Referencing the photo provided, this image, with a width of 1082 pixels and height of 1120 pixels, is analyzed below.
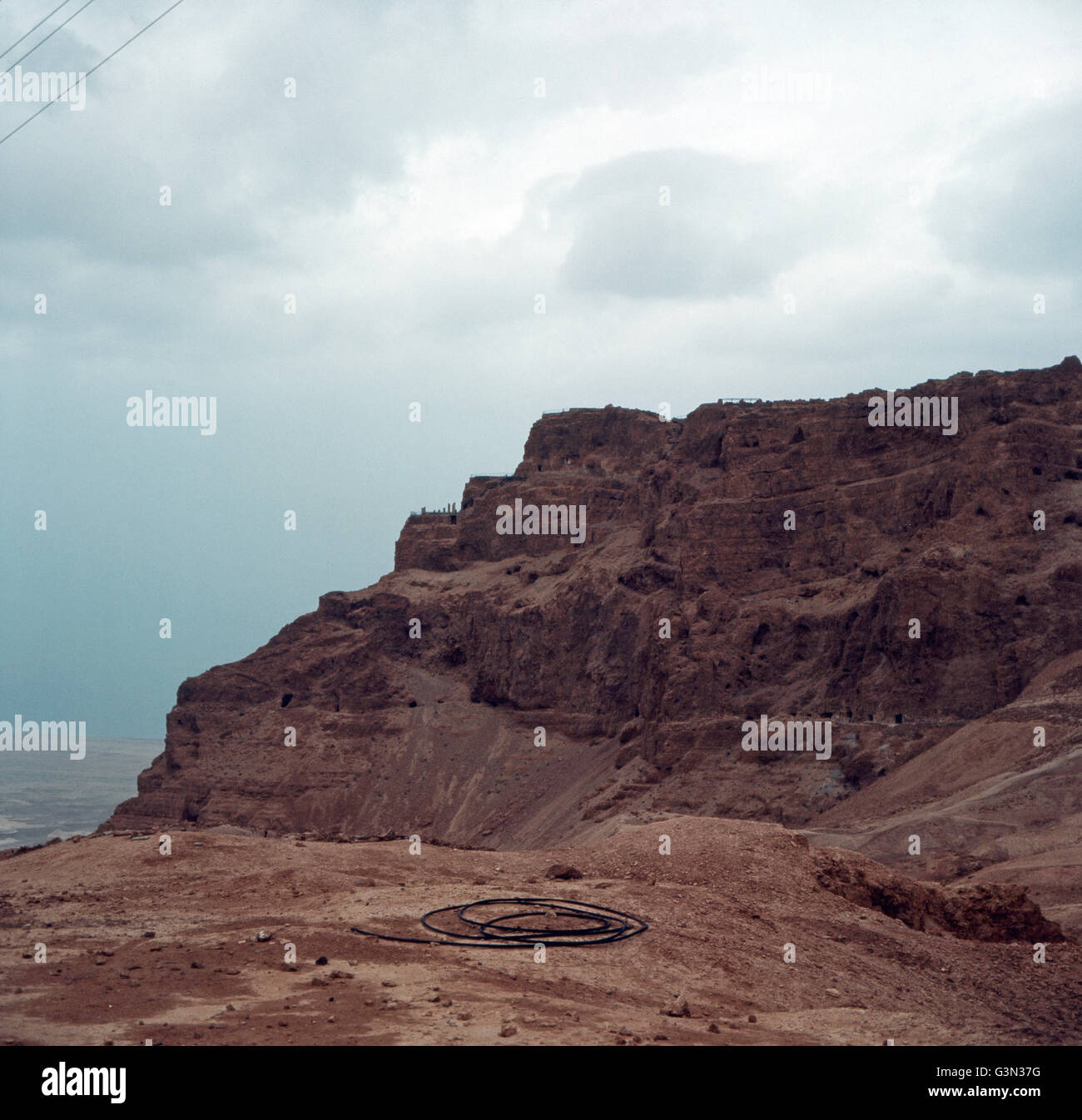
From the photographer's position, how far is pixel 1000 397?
58375 millimetres

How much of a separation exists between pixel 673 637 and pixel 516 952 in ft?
156

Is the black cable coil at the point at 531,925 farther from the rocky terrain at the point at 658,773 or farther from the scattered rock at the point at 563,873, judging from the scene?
the scattered rock at the point at 563,873

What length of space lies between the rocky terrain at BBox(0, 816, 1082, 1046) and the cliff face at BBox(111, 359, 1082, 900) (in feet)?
73.3

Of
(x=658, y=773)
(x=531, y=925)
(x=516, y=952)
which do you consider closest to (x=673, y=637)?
(x=658, y=773)

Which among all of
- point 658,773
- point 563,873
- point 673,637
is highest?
point 673,637

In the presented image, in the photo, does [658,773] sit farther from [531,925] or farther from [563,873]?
[531,925]

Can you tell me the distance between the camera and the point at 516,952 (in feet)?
52.6

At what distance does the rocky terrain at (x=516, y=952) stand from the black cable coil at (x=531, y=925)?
27 cm

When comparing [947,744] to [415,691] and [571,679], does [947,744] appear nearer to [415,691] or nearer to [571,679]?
[571,679]

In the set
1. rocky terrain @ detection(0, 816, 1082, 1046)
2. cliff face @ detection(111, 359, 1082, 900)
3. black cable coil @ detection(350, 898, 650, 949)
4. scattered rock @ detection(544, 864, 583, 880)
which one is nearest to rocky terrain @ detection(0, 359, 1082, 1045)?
rocky terrain @ detection(0, 816, 1082, 1046)

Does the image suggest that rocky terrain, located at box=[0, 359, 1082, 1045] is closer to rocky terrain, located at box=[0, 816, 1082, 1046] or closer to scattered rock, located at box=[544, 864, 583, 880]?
rocky terrain, located at box=[0, 816, 1082, 1046]

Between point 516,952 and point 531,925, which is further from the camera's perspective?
point 531,925

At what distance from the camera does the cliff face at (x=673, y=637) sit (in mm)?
50438
